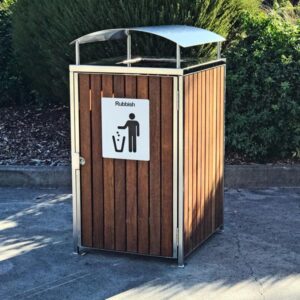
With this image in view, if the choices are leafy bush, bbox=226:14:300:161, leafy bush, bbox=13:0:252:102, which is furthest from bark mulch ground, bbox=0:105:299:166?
Result: leafy bush, bbox=13:0:252:102

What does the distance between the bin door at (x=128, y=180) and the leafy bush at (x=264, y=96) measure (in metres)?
2.76

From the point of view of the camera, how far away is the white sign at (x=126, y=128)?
5699mm

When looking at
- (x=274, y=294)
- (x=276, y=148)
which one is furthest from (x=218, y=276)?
(x=276, y=148)

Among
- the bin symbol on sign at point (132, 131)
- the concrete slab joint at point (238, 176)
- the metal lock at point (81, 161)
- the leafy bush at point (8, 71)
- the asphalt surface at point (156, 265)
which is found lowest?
the asphalt surface at point (156, 265)

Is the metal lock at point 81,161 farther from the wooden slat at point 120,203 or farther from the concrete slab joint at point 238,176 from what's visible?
the concrete slab joint at point 238,176

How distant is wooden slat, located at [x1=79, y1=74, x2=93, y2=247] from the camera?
5.85 m

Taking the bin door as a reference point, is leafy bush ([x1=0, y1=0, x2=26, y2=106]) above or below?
above

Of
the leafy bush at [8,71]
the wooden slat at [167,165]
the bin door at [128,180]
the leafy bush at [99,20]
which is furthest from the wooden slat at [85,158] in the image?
the leafy bush at [8,71]

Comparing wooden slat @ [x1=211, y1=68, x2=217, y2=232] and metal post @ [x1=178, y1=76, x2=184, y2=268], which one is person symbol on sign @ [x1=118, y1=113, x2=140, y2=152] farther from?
wooden slat @ [x1=211, y1=68, x2=217, y2=232]

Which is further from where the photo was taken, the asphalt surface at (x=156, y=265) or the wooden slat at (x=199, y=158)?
the wooden slat at (x=199, y=158)

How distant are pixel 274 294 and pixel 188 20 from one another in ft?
12.2

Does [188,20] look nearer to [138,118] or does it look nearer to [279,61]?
[279,61]

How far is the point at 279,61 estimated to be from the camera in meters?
8.35

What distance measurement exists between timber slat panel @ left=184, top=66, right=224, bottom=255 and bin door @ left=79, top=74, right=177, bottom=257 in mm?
154
